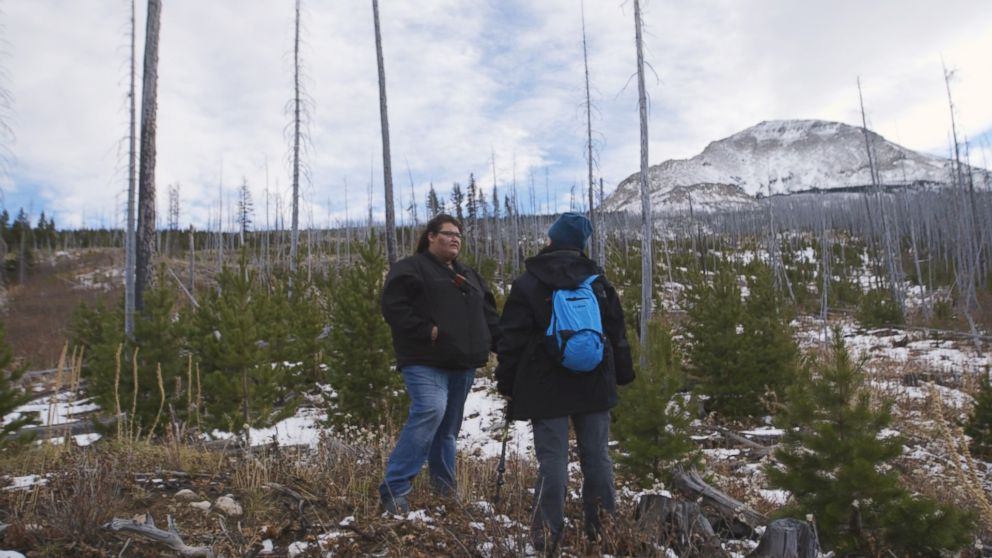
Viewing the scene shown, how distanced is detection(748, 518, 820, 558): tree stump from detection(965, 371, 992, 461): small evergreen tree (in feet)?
19.1

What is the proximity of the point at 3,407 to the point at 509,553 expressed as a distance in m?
6.69

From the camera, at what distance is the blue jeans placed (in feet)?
10.8

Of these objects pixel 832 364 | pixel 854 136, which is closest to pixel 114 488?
pixel 832 364

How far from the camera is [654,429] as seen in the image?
188 inches

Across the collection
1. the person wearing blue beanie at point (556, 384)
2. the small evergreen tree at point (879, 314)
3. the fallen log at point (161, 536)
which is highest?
the person wearing blue beanie at point (556, 384)

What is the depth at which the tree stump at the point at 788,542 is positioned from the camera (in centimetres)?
260

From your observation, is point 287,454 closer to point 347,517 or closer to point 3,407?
point 347,517

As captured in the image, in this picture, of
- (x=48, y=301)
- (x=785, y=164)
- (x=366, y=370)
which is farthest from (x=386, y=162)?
(x=785, y=164)

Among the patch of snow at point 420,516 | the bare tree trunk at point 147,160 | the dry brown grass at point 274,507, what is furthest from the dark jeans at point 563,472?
the bare tree trunk at point 147,160

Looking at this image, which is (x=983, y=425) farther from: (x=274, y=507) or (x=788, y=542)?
(x=274, y=507)

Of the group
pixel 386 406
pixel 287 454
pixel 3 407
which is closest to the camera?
pixel 287 454

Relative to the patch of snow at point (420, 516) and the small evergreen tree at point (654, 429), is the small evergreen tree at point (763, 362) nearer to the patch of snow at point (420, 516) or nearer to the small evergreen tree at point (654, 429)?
the small evergreen tree at point (654, 429)

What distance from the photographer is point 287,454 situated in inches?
163

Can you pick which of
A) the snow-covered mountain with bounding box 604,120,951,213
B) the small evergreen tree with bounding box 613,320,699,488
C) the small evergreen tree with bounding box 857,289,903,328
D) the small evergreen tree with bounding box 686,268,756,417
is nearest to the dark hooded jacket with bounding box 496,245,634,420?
the small evergreen tree with bounding box 613,320,699,488
